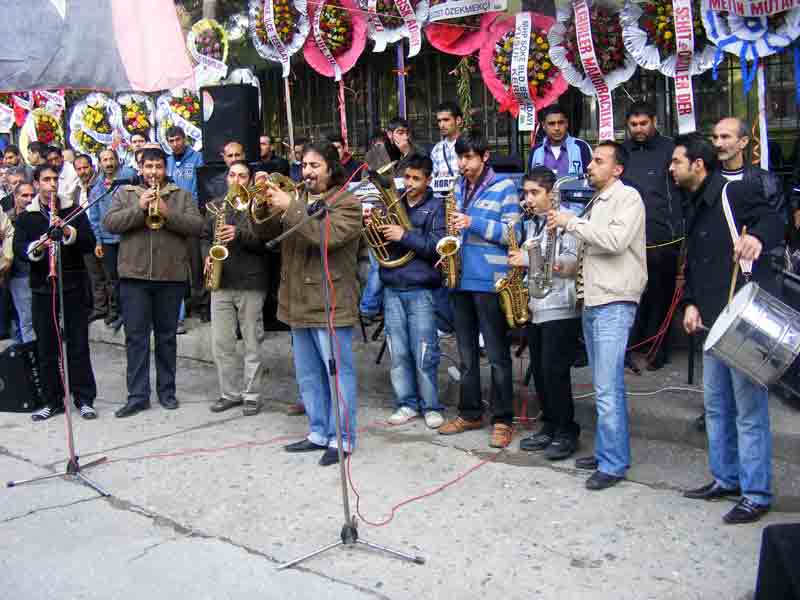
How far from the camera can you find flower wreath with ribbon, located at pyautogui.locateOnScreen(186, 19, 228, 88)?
11031 millimetres

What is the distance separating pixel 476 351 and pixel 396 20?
4130mm

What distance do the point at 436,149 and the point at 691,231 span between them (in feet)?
13.3

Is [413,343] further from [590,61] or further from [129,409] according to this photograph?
[590,61]

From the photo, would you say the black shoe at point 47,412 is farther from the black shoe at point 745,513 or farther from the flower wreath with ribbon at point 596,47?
the black shoe at point 745,513

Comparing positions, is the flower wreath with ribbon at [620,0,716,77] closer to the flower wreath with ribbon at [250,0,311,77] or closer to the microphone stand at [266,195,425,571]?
the flower wreath with ribbon at [250,0,311,77]

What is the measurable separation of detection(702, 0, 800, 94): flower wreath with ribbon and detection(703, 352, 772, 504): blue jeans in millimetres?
3039

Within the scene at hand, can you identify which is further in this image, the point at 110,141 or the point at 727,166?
the point at 110,141

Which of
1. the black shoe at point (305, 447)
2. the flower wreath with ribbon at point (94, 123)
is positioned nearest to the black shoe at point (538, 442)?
the black shoe at point (305, 447)

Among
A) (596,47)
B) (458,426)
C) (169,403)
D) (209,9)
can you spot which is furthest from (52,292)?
(209,9)

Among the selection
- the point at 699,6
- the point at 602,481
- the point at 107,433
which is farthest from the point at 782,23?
the point at 107,433

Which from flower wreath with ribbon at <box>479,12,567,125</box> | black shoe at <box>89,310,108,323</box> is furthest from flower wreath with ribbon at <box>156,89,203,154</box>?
flower wreath with ribbon at <box>479,12,567,125</box>

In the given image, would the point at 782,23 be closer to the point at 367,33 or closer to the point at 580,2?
the point at 580,2

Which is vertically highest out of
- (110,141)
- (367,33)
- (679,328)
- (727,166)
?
(367,33)

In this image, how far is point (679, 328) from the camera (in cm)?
788
